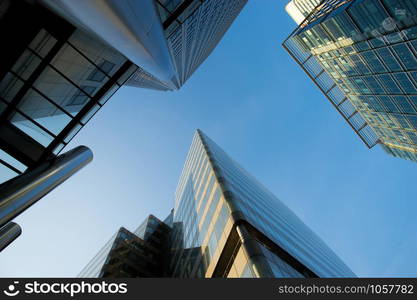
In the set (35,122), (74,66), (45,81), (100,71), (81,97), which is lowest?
(35,122)

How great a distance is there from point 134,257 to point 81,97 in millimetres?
30863

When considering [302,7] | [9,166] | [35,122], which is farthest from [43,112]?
[302,7]

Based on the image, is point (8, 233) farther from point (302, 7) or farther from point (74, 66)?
point (302, 7)

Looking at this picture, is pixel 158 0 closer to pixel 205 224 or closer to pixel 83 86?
pixel 83 86

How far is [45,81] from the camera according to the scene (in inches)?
352

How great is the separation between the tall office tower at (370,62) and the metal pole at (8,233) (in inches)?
1552

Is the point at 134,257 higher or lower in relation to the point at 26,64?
higher

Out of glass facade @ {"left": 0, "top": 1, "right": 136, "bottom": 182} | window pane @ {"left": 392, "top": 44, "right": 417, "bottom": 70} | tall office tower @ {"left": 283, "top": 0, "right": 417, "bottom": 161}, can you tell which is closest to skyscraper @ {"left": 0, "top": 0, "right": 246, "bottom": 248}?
glass facade @ {"left": 0, "top": 1, "right": 136, "bottom": 182}

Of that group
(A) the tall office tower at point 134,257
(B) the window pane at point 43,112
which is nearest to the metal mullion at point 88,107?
(B) the window pane at point 43,112

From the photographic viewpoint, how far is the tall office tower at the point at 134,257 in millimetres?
32925

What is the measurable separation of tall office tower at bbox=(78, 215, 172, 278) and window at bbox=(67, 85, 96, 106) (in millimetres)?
27325

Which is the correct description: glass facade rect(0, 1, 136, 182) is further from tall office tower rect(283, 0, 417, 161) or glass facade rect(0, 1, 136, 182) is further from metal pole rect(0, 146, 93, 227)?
tall office tower rect(283, 0, 417, 161)

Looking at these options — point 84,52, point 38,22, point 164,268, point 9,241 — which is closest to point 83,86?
point 84,52

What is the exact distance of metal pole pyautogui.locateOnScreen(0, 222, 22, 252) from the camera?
1107cm
